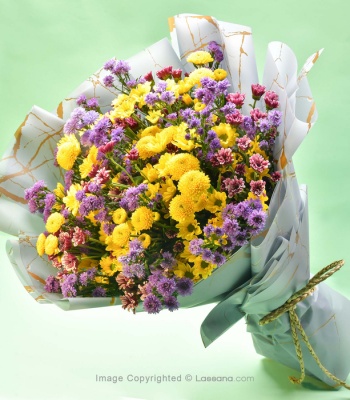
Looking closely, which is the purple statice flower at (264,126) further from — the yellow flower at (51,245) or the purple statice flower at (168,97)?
the yellow flower at (51,245)

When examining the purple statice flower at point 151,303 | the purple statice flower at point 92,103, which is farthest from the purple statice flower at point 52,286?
the purple statice flower at point 92,103

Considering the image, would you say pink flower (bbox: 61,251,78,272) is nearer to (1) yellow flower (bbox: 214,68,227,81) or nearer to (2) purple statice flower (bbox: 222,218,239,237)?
(2) purple statice flower (bbox: 222,218,239,237)

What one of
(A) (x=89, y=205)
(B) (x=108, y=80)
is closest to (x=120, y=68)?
(B) (x=108, y=80)

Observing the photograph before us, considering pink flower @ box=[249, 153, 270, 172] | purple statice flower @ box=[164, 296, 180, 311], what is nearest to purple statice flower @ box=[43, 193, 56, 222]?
purple statice flower @ box=[164, 296, 180, 311]

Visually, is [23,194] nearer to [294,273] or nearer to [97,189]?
[97,189]

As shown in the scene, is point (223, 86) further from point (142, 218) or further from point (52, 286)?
point (52, 286)

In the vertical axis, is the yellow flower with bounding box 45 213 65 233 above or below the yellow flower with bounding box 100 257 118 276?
above

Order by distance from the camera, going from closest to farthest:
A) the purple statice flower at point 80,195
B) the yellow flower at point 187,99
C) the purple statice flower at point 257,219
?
1. the purple statice flower at point 257,219
2. the purple statice flower at point 80,195
3. the yellow flower at point 187,99
